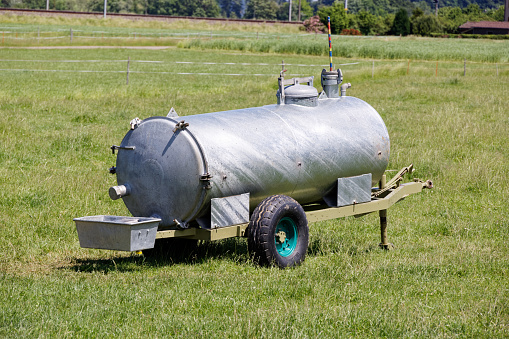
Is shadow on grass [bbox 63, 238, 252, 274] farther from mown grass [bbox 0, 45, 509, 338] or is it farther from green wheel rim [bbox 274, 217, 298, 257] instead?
green wheel rim [bbox 274, 217, 298, 257]

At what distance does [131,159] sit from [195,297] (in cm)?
179

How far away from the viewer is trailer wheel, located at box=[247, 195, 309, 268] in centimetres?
681

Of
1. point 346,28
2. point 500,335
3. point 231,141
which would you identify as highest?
point 346,28

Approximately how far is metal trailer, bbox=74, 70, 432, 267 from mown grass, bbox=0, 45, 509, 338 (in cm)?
39

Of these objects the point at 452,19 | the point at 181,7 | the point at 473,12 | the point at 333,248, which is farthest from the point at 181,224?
the point at 181,7

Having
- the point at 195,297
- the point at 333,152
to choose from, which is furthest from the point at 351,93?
the point at 195,297

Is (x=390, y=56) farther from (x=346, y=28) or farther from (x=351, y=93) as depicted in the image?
(x=346, y=28)

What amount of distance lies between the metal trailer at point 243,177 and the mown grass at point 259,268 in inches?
15.5

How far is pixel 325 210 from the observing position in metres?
7.70

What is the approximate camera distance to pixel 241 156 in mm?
6953

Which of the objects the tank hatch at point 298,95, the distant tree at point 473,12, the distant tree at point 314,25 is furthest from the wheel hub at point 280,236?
the distant tree at point 473,12

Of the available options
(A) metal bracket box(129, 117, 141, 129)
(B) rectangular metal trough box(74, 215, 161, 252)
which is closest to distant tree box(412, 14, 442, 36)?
(A) metal bracket box(129, 117, 141, 129)

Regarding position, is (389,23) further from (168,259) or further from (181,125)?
(181,125)

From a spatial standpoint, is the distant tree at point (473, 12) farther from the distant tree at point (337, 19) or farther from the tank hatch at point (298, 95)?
the tank hatch at point (298, 95)
